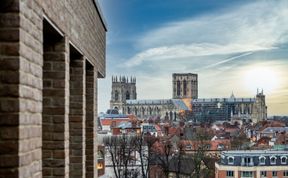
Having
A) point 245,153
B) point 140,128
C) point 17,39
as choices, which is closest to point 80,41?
point 17,39

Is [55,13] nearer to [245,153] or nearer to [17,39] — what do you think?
[17,39]

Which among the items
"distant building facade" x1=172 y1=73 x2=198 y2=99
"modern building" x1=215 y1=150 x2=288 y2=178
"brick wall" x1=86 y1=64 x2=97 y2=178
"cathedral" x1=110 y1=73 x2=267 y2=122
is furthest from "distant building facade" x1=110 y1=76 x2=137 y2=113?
"brick wall" x1=86 y1=64 x2=97 y2=178

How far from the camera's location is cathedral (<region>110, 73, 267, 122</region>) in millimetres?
143750

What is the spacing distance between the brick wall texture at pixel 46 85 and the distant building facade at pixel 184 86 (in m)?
152

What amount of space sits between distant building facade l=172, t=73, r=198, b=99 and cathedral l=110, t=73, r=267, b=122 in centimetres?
378

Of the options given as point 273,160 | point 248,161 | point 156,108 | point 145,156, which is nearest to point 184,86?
point 156,108

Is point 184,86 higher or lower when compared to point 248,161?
higher

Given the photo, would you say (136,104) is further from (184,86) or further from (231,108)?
(231,108)

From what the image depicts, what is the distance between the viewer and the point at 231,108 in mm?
151000

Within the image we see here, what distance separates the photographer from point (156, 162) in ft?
152

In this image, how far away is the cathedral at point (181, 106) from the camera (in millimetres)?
143750

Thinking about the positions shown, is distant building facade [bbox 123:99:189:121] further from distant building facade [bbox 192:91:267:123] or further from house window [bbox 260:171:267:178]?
house window [bbox 260:171:267:178]

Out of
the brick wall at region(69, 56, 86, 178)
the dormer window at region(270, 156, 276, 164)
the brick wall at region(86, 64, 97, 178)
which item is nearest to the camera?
the brick wall at region(69, 56, 86, 178)

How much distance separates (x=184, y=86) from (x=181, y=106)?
14.8 m
